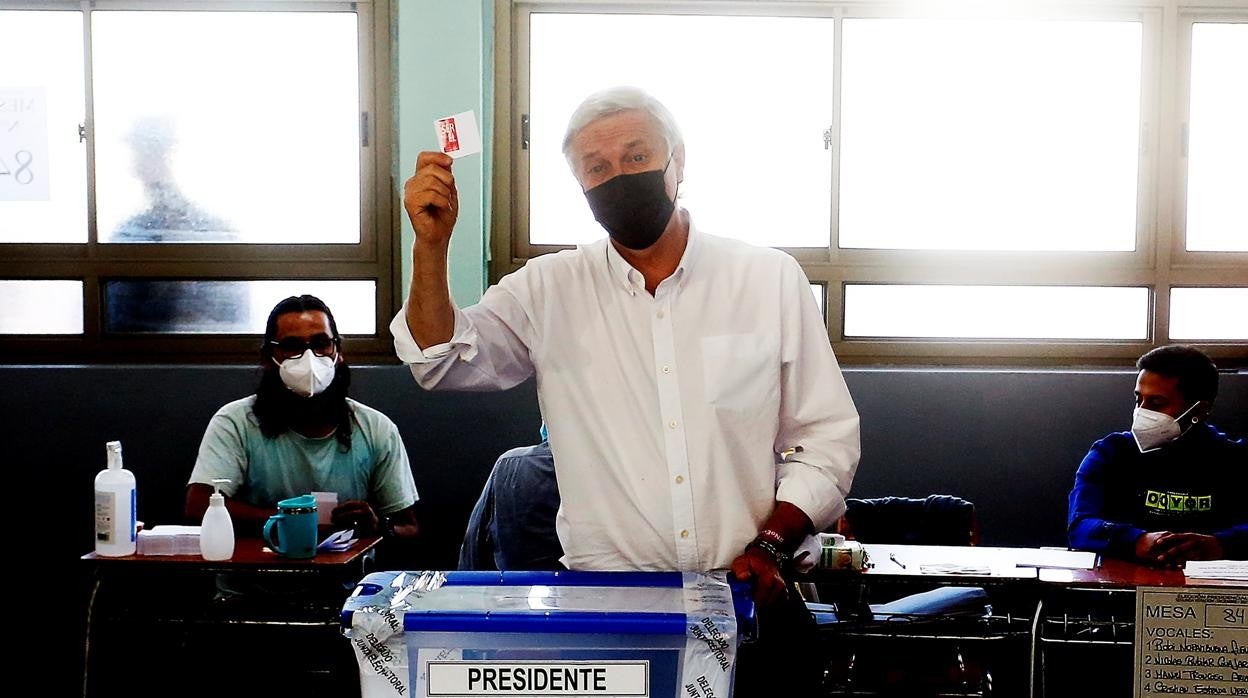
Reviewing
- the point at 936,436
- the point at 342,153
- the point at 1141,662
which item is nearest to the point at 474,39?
the point at 342,153

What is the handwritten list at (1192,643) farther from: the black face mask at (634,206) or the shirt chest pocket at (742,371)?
the black face mask at (634,206)

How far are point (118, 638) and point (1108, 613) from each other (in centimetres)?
350

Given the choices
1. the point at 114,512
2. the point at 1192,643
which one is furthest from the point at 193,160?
the point at 1192,643

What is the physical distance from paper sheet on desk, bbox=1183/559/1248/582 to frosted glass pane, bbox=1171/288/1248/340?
190 centimetres

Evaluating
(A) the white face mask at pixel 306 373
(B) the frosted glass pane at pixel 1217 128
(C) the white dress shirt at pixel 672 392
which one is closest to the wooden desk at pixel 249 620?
(A) the white face mask at pixel 306 373

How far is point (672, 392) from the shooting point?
5.41 feet

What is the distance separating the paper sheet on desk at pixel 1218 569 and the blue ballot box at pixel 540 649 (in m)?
2.01

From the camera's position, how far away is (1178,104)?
14.5 feet

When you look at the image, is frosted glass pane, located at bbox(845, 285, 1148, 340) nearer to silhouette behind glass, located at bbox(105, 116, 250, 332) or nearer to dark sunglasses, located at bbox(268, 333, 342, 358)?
dark sunglasses, located at bbox(268, 333, 342, 358)

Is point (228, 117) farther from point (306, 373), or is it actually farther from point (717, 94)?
point (717, 94)

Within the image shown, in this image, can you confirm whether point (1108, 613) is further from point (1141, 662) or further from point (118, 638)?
point (118, 638)

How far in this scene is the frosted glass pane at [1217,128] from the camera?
4.48m

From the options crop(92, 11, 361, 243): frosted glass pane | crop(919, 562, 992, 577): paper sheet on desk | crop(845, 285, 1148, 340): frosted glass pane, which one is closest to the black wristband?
crop(919, 562, 992, 577): paper sheet on desk

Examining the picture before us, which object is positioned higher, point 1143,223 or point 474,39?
point 474,39
